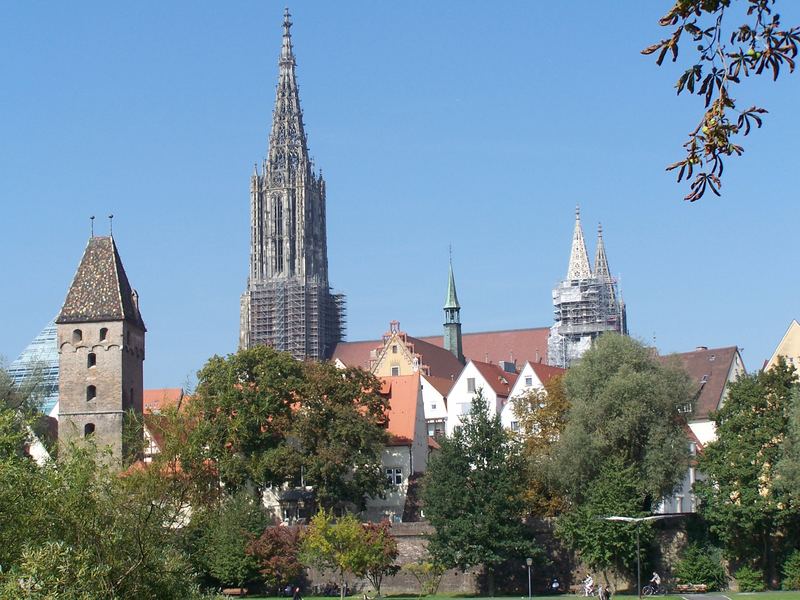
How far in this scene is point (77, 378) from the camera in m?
77.1

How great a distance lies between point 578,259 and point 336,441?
113219 mm

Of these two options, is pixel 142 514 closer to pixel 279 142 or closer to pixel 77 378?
pixel 77 378

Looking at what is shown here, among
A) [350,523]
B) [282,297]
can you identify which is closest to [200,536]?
[350,523]

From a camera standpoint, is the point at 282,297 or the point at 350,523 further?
the point at 282,297

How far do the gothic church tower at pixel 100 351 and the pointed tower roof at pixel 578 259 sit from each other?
104m

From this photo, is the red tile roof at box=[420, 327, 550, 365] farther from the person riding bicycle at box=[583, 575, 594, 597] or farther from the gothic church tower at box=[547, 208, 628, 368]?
the person riding bicycle at box=[583, 575, 594, 597]

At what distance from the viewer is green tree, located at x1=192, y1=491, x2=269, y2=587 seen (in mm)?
63625

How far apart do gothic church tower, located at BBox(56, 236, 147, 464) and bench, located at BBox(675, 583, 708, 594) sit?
102 ft

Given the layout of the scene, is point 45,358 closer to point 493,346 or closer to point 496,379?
point 493,346

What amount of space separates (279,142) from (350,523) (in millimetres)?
113898

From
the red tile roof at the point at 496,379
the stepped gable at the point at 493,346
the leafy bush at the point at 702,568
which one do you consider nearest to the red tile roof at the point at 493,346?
the stepped gable at the point at 493,346

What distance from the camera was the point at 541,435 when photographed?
237ft

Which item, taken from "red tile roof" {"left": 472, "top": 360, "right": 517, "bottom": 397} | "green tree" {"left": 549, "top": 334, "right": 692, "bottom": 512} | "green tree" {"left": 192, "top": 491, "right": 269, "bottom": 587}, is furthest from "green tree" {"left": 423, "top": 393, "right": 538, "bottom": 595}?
"red tile roof" {"left": 472, "top": 360, "right": 517, "bottom": 397}

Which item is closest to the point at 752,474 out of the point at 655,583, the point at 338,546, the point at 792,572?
the point at 792,572
